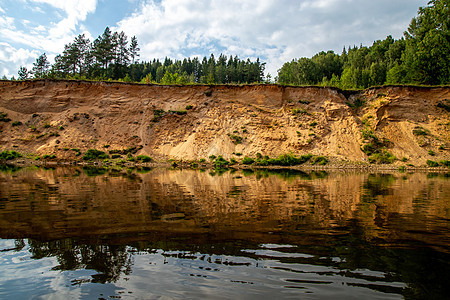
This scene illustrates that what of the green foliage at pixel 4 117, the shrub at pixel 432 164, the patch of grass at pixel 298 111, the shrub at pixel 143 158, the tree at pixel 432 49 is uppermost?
the tree at pixel 432 49

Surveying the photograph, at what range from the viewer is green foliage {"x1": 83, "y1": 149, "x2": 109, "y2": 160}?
33763 mm

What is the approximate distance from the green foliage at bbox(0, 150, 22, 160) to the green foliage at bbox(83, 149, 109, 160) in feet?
26.1

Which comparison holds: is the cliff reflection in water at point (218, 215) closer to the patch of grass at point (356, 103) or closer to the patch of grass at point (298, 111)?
the patch of grass at point (298, 111)

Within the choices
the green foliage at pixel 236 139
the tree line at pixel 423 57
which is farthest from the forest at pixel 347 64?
the green foliage at pixel 236 139

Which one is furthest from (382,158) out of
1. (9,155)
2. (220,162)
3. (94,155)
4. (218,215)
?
(9,155)

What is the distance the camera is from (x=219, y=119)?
38031 millimetres

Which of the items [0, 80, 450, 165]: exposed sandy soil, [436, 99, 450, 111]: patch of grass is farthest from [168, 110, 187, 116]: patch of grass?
[436, 99, 450, 111]: patch of grass

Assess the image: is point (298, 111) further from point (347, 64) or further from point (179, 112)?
point (347, 64)

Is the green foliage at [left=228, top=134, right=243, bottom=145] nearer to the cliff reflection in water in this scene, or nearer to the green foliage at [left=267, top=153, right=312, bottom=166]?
the green foliage at [left=267, top=153, right=312, bottom=166]

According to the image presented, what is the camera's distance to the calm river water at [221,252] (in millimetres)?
3295

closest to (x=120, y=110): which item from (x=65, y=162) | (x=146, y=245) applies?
(x=65, y=162)

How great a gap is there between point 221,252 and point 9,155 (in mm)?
38395

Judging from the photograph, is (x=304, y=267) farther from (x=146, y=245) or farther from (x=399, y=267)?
(x=146, y=245)

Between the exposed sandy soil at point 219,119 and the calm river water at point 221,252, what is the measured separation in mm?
27217
